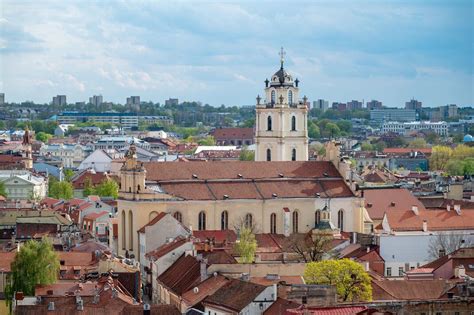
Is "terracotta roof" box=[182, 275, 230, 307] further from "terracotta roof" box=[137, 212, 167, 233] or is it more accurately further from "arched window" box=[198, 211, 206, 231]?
"arched window" box=[198, 211, 206, 231]

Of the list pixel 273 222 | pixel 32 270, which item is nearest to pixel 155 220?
pixel 273 222

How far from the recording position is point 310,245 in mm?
77562

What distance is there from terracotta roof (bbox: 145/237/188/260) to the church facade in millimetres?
4499

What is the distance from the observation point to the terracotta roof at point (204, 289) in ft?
195

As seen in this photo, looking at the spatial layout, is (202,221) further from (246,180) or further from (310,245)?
(310,245)

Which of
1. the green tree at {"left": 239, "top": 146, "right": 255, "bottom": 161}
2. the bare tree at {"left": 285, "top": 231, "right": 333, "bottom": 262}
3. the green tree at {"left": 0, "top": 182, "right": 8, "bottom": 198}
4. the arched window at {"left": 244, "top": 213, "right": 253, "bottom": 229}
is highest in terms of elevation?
the arched window at {"left": 244, "top": 213, "right": 253, "bottom": 229}

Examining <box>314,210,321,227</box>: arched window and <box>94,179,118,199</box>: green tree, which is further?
<box>94,179,118,199</box>: green tree

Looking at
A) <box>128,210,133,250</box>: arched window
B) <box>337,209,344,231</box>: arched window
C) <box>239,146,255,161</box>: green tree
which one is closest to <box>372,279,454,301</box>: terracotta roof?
<box>128,210,133,250</box>: arched window

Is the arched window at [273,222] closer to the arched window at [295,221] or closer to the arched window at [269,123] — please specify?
the arched window at [295,221]

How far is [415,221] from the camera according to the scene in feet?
275

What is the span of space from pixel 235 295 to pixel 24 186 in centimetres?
8124

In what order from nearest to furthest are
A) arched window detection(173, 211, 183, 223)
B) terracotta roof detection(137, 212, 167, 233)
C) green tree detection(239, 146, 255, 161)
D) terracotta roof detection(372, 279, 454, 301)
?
1. terracotta roof detection(372, 279, 454, 301)
2. terracotta roof detection(137, 212, 167, 233)
3. arched window detection(173, 211, 183, 223)
4. green tree detection(239, 146, 255, 161)

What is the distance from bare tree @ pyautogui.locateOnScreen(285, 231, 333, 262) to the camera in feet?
247

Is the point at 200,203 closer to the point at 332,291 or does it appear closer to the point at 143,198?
the point at 143,198
